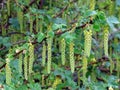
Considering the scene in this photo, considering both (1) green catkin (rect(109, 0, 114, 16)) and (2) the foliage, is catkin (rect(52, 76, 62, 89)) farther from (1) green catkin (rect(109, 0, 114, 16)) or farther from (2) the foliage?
(1) green catkin (rect(109, 0, 114, 16))

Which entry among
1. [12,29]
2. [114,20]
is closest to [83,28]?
[114,20]

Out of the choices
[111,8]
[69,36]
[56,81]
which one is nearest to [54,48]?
[56,81]

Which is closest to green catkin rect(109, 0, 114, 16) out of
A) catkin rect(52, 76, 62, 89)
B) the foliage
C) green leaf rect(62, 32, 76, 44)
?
the foliage

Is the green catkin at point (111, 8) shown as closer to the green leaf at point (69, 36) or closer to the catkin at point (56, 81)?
the catkin at point (56, 81)

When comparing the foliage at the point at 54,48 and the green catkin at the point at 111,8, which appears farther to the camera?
the green catkin at the point at 111,8

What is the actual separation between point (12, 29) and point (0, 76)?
145cm

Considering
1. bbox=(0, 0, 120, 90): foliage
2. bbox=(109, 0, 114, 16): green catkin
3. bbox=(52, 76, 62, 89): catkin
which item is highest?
bbox=(109, 0, 114, 16): green catkin

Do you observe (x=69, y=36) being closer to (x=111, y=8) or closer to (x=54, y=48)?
(x=111, y=8)

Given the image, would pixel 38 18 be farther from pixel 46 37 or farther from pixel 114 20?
pixel 114 20

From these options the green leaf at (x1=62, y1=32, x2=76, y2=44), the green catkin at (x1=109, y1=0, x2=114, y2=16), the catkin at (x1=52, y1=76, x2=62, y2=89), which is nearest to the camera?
the green leaf at (x1=62, y1=32, x2=76, y2=44)

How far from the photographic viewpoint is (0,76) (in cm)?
314

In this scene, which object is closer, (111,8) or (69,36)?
(69,36)

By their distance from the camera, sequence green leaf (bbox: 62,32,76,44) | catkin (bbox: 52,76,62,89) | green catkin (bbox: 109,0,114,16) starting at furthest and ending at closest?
green catkin (bbox: 109,0,114,16)
catkin (bbox: 52,76,62,89)
green leaf (bbox: 62,32,76,44)

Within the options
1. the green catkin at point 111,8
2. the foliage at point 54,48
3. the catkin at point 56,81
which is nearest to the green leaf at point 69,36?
the foliage at point 54,48
